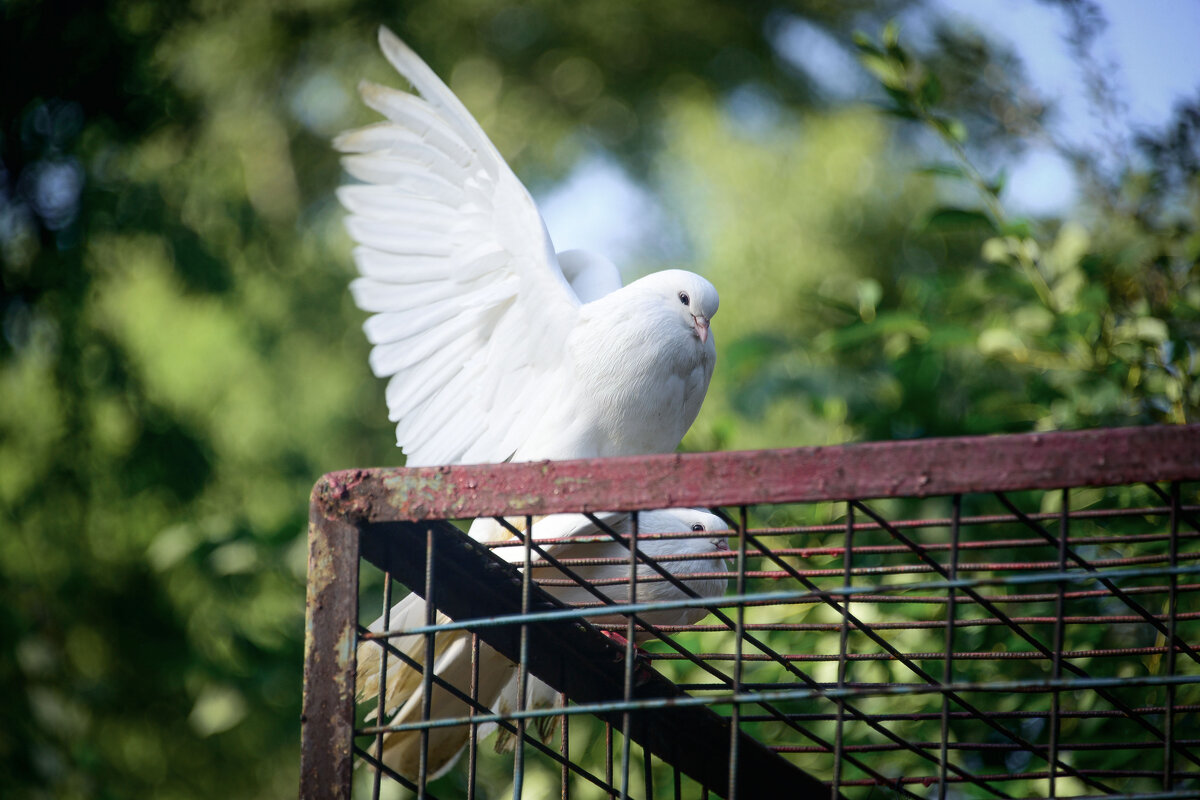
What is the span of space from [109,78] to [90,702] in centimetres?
192

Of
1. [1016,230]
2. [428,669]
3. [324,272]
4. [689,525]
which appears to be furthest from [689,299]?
[324,272]

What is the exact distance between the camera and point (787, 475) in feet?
3.17

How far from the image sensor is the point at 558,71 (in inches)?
→ 215

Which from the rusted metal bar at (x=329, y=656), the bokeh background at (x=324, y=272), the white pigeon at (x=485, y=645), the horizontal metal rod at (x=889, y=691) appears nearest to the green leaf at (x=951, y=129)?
the bokeh background at (x=324, y=272)

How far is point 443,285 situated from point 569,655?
2.32ft

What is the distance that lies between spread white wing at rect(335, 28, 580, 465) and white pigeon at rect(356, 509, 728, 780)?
0.81ft

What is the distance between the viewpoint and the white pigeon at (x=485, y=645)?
1522 millimetres

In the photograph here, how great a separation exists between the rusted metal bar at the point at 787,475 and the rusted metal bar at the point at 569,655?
0.06m

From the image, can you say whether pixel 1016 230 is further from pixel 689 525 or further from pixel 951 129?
pixel 689 525

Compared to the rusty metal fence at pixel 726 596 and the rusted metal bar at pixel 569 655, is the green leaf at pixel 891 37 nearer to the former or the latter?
the rusty metal fence at pixel 726 596

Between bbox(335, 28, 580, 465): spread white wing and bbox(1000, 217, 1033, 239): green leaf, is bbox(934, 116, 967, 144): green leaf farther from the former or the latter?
bbox(335, 28, 580, 465): spread white wing

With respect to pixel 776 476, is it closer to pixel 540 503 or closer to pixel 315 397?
pixel 540 503

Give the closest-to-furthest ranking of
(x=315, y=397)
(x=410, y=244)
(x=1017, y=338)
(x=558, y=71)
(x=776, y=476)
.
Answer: (x=776, y=476), (x=410, y=244), (x=1017, y=338), (x=315, y=397), (x=558, y=71)

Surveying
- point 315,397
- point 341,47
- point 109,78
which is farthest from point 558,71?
point 109,78
